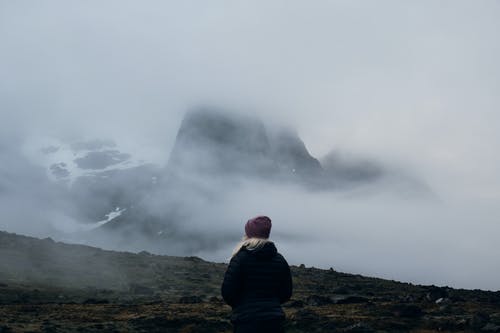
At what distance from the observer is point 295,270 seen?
2810 inches

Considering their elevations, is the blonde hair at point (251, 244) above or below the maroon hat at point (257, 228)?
below

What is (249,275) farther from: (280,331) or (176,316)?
(176,316)

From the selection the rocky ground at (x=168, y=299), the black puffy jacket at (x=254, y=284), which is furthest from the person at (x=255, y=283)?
the rocky ground at (x=168, y=299)

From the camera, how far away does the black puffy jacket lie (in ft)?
40.4

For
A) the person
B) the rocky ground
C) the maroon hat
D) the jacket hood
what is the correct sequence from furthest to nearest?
the rocky ground → the maroon hat → the jacket hood → the person

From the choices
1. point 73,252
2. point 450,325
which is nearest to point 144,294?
point 73,252

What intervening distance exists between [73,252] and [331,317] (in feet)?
137

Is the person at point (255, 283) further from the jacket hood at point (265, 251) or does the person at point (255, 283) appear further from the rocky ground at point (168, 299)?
the rocky ground at point (168, 299)

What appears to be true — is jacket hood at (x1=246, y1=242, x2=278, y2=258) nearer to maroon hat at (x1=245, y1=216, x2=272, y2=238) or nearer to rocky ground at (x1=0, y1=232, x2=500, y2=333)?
maroon hat at (x1=245, y1=216, x2=272, y2=238)

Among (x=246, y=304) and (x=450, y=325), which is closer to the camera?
(x=246, y=304)

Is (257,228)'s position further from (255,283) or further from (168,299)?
(168,299)

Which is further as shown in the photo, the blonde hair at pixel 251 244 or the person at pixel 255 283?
the blonde hair at pixel 251 244

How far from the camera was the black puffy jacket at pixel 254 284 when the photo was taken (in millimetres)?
12320

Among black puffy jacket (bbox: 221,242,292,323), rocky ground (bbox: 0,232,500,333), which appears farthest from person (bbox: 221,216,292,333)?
rocky ground (bbox: 0,232,500,333)
